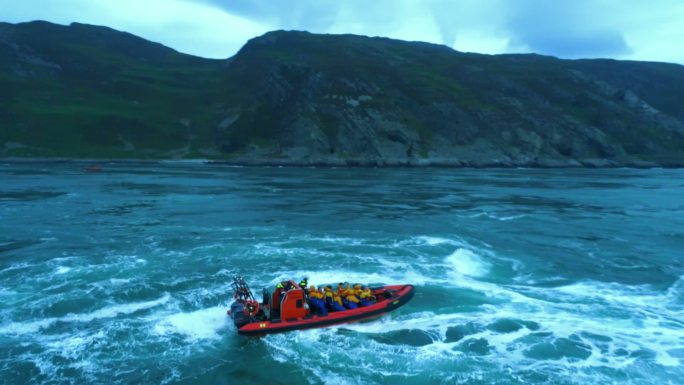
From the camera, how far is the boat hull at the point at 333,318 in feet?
90.2

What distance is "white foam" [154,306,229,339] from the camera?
92.1 feet

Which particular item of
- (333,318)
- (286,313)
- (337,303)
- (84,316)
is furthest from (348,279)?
(84,316)

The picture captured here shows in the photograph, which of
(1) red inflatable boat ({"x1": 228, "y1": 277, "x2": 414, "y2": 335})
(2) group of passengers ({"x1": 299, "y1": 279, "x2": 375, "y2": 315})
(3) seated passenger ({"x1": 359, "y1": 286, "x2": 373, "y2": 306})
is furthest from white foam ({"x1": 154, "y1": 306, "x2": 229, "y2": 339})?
(3) seated passenger ({"x1": 359, "y1": 286, "x2": 373, "y2": 306})

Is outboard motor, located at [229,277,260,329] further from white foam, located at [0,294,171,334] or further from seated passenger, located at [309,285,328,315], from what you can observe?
white foam, located at [0,294,171,334]

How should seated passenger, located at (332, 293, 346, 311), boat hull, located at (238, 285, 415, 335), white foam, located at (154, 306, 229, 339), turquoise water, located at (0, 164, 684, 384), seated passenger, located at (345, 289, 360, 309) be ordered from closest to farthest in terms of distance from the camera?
turquoise water, located at (0, 164, 684, 384) < boat hull, located at (238, 285, 415, 335) < white foam, located at (154, 306, 229, 339) < seated passenger, located at (332, 293, 346, 311) < seated passenger, located at (345, 289, 360, 309)

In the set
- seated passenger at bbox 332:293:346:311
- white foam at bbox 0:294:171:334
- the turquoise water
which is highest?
seated passenger at bbox 332:293:346:311

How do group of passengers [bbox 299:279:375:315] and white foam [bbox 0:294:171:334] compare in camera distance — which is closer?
white foam [bbox 0:294:171:334]

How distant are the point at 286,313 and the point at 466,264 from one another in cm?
1947

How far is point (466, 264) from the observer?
42.3 meters

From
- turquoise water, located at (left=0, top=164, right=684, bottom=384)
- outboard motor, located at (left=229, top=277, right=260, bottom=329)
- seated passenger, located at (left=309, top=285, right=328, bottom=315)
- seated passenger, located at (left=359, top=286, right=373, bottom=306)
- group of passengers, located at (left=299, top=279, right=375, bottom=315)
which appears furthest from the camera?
seated passenger, located at (left=359, top=286, right=373, bottom=306)

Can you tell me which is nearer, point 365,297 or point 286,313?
point 286,313

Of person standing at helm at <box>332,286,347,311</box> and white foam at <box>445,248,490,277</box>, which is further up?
person standing at helm at <box>332,286,347,311</box>

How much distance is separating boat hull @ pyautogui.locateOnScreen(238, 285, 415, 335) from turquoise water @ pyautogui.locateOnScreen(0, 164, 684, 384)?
1.84 feet

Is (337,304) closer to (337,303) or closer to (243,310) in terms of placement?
(337,303)
